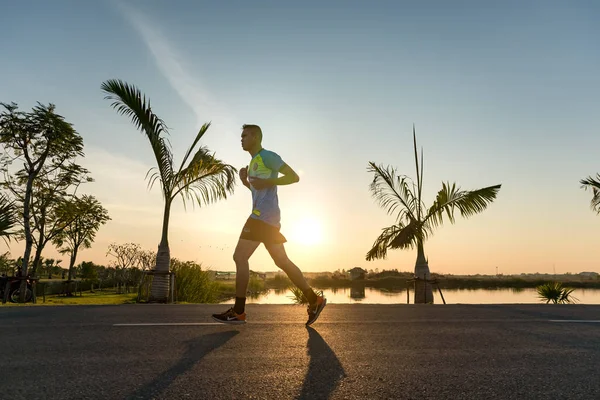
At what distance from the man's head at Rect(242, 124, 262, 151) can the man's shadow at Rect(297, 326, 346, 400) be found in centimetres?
276

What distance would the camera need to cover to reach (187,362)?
278 centimetres

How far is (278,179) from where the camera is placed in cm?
505

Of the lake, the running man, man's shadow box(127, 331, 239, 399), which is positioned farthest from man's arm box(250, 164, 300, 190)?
the lake

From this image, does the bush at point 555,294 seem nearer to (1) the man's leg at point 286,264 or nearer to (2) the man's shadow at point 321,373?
(1) the man's leg at point 286,264

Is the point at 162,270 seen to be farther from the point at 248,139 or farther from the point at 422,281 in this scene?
the point at 422,281

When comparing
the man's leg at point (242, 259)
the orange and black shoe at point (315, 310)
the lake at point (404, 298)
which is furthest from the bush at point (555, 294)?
the man's leg at point (242, 259)

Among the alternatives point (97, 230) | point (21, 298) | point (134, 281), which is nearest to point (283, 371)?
point (21, 298)

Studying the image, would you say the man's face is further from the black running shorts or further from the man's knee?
the man's knee

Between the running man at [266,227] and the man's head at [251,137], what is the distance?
0.68 feet

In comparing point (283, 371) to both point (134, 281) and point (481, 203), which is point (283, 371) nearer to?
point (481, 203)

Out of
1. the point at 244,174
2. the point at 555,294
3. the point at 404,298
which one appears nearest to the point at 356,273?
the point at 404,298

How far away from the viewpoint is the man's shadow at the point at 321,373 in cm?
217

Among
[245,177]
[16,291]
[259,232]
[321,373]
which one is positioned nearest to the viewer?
[321,373]

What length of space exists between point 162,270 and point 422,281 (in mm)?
7189
